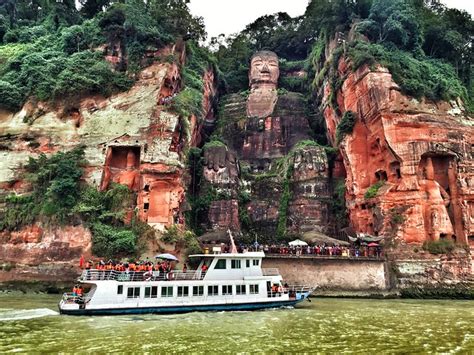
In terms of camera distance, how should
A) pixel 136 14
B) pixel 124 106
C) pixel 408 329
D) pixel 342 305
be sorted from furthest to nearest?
1. pixel 136 14
2. pixel 124 106
3. pixel 342 305
4. pixel 408 329

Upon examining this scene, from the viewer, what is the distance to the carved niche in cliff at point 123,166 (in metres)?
34.9

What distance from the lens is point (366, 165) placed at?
38.9 metres

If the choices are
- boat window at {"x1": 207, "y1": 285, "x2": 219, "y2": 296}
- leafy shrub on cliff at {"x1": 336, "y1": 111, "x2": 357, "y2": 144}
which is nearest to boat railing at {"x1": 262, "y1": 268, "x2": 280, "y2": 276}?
boat window at {"x1": 207, "y1": 285, "x2": 219, "y2": 296}

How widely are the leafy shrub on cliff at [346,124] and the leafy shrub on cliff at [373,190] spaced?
19.9 feet

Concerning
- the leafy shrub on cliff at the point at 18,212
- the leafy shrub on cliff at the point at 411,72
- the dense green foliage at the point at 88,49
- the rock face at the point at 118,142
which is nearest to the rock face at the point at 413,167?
the leafy shrub on cliff at the point at 411,72

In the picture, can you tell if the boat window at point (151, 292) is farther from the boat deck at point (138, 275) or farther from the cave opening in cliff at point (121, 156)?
the cave opening in cliff at point (121, 156)

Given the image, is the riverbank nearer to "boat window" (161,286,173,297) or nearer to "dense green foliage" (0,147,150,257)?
"dense green foliage" (0,147,150,257)

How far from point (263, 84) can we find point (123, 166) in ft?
87.4

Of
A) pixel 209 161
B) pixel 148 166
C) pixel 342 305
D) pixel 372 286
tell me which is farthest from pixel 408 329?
pixel 209 161

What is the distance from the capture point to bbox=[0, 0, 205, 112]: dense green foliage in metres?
37.0

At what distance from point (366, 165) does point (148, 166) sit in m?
20.1

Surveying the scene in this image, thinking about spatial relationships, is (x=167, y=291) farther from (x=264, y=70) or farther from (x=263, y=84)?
(x=264, y=70)

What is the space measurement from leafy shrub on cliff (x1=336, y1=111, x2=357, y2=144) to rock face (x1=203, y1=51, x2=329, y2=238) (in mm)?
3246

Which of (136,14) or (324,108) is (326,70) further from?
(136,14)
